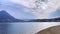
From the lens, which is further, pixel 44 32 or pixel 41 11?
pixel 41 11

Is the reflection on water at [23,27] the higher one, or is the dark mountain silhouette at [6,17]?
the dark mountain silhouette at [6,17]

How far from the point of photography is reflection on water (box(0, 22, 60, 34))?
1.80 metres

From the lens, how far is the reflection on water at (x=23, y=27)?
1.80m

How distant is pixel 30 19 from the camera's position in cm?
182

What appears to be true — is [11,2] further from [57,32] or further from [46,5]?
[57,32]

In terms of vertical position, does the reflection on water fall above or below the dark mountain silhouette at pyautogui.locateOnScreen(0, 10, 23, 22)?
below

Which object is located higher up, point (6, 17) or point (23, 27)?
point (6, 17)

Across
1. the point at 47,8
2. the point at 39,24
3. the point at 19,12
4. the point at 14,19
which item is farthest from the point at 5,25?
the point at 47,8

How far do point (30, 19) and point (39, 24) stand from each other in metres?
0.14

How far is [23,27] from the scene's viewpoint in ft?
5.94

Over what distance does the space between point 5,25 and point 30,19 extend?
1.13ft

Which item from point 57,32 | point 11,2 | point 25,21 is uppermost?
point 11,2

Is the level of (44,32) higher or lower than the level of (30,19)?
lower

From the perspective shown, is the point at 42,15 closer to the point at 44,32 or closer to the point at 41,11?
the point at 41,11
